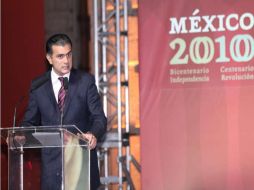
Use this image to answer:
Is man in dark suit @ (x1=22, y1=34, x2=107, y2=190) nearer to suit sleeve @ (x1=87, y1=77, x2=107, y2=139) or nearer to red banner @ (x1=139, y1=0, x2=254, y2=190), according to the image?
suit sleeve @ (x1=87, y1=77, x2=107, y2=139)

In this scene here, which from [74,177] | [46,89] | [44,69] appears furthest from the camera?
[44,69]

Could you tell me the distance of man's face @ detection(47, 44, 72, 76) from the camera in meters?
3.68

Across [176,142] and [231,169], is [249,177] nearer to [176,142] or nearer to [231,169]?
[231,169]

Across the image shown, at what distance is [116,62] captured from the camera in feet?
18.3

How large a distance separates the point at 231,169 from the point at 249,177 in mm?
156

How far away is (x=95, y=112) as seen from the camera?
12.3 ft

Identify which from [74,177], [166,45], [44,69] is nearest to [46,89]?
[74,177]

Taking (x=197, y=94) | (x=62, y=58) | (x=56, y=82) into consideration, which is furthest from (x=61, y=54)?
(x=197, y=94)

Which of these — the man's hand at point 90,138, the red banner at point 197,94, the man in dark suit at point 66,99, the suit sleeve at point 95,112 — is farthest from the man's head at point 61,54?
the red banner at point 197,94

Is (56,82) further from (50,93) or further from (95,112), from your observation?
(95,112)

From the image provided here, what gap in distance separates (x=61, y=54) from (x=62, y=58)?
3 cm

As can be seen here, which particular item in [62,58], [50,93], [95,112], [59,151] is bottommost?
[59,151]

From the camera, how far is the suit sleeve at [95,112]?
3.63 meters

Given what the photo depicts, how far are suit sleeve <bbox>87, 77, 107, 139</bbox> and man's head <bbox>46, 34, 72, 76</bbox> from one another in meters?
0.20
